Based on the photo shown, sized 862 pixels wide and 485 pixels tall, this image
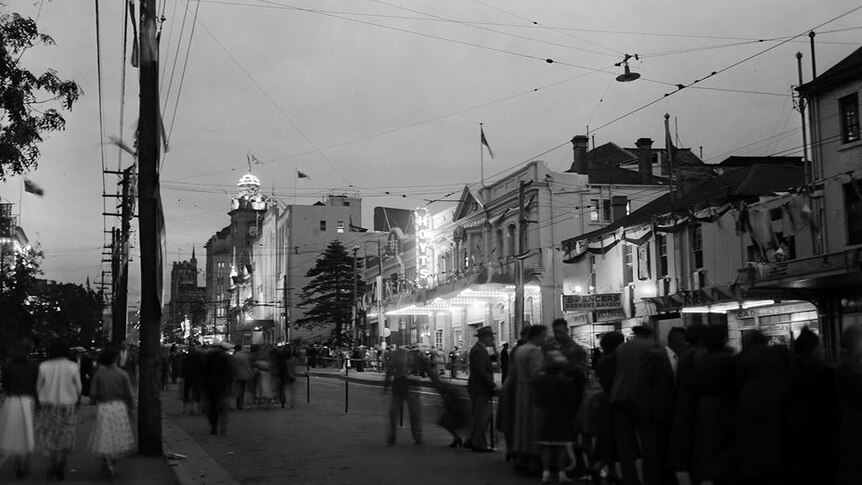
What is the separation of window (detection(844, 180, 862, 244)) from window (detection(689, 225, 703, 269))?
7224 mm

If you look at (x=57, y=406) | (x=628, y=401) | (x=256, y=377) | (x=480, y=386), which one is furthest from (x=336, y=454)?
(x=256, y=377)

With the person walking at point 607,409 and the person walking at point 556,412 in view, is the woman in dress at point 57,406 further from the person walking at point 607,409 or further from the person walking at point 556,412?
the person walking at point 607,409

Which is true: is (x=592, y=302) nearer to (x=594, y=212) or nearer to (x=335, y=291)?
(x=594, y=212)

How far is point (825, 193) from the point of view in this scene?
2944 cm

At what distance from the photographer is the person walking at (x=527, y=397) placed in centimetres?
1123

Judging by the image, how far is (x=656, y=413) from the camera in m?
8.83

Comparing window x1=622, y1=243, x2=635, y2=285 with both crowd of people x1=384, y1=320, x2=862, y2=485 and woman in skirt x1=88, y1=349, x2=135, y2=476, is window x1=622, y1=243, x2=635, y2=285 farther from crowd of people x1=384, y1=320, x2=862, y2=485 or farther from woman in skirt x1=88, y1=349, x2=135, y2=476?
woman in skirt x1=88, y1=349, x2=135, y2=476

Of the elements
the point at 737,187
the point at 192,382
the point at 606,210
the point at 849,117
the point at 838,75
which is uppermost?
the point at 838,75

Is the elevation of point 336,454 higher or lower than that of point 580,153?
lower

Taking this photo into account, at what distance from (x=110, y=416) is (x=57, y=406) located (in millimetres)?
660

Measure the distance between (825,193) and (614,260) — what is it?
1351 centimetres

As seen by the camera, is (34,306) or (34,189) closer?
(34,189)

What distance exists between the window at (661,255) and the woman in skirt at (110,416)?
95.6 feet

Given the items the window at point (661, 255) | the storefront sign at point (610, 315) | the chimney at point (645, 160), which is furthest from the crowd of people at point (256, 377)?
the chimney at point (645, 160)
